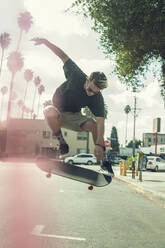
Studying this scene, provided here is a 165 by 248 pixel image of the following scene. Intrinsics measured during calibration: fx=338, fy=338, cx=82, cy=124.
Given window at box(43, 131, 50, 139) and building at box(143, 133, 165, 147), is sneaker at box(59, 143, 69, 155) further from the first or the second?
building at box(143, 133, 165, 147)

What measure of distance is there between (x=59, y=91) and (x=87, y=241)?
35.8 ft

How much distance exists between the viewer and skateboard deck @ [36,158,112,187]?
10.1ft

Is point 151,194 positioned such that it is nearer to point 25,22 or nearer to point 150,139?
point 25,22

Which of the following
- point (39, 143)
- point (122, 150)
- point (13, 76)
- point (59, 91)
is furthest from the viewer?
point (122, 150)

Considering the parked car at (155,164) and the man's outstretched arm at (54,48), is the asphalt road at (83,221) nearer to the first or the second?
the man's outstretched arm at (54,48)

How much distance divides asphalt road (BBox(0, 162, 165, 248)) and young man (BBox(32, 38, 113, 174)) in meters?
9.85

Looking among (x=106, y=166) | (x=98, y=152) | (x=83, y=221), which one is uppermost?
(x=98, y=152)

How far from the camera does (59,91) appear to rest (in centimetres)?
242

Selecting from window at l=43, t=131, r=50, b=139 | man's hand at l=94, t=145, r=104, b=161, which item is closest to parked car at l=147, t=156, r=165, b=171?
window at l=43, t=131, r=50, b=139

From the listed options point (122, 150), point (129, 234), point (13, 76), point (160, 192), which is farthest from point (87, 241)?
point (122, 150)

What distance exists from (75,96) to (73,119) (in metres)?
0.20

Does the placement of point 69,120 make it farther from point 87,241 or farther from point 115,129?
point 87,241

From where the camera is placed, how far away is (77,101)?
7.86 feet

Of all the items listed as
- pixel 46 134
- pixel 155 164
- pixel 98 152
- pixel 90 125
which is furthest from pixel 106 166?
pixel 155 164
